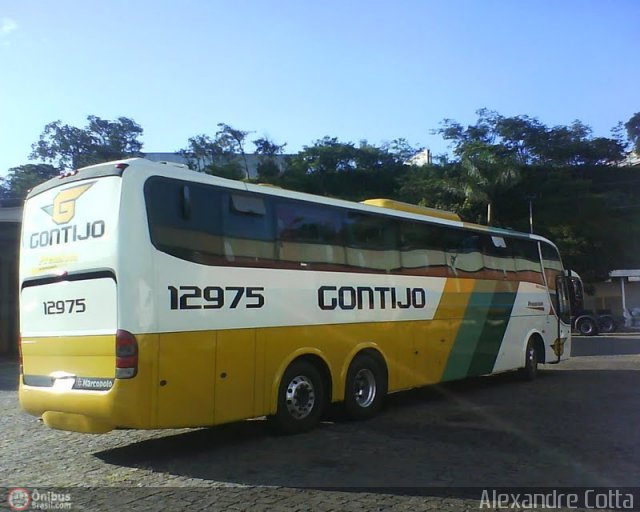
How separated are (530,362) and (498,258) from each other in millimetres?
2681

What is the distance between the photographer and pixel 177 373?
6961 mm

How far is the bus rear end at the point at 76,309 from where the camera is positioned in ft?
22.0

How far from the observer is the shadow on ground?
246 inches

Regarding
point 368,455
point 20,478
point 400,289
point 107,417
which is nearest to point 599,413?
point 400,289

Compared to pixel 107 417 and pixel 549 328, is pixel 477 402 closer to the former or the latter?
pixel 549 328

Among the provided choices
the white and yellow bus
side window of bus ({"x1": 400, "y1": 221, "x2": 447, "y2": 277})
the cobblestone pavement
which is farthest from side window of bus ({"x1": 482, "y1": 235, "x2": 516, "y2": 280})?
the cobblestone pavement

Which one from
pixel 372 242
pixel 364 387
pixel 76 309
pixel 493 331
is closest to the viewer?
pixel 76 309

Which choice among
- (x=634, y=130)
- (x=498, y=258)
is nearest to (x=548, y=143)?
(x=634, y=130)

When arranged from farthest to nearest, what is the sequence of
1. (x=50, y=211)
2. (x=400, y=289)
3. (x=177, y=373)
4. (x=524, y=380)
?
(x=524, y=380) → (x=400, y=289) → (x=50, y=211) → (x=177, y=373)

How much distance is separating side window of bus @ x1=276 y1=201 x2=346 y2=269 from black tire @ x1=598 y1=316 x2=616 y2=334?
2480 cm

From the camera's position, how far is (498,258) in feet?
42.3

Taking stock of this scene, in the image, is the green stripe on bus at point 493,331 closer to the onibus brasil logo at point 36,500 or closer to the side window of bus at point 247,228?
the side window of bus at point 247,228

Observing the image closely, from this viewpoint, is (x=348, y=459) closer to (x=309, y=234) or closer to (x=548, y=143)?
(x=309, y=234)

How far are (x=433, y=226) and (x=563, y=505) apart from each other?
20.9ft
